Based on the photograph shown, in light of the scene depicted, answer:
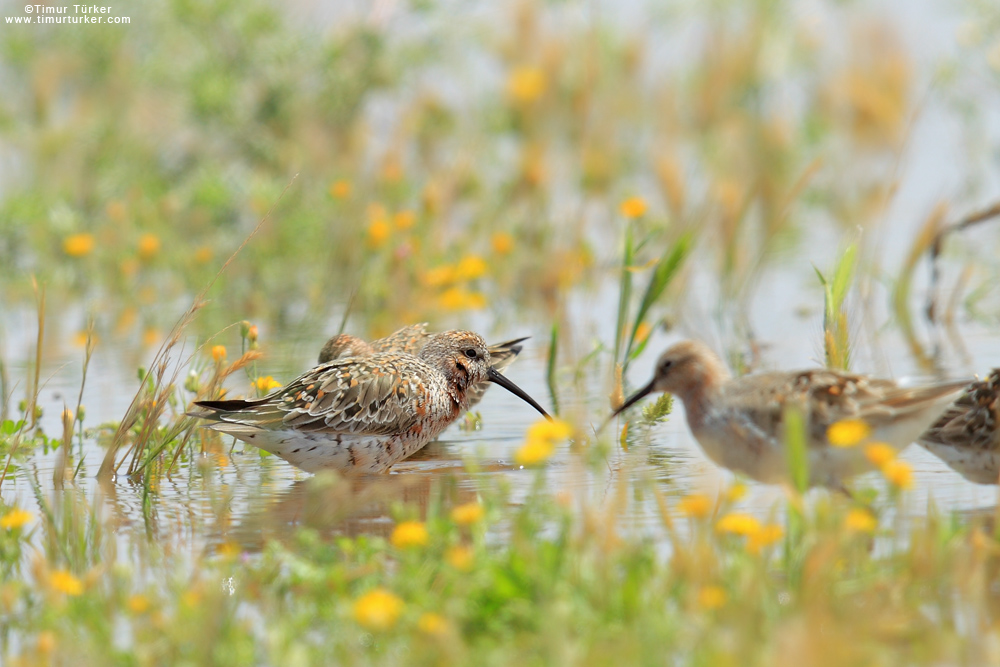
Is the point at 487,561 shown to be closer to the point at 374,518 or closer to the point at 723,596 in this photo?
the point at 723,596

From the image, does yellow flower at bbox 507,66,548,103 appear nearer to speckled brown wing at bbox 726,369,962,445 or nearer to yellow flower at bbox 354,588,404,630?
speckled brown wing at bbox 726,369,962,445

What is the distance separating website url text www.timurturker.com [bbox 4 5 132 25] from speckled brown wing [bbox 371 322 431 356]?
760 cm

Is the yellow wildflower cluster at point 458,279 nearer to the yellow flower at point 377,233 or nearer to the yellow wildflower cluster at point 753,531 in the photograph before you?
the yellow flower at point 377,233

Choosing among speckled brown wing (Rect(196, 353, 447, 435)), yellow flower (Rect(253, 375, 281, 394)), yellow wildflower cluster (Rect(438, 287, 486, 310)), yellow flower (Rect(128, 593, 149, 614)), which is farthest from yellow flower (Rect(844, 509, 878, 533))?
yellow wildflower cluster (Rect(438, 287, 486, 310))

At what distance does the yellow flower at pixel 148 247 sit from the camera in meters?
12.1

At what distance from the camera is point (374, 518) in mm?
6551

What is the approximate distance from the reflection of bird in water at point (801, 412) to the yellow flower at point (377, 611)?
6.45 feet

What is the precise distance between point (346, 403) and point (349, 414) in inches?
2.5

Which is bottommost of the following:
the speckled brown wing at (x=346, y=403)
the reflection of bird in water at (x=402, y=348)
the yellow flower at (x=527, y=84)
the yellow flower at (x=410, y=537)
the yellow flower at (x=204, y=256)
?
the yellow flower at (x=410, y=537)

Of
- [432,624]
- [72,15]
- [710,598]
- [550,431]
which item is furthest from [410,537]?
[72,15]

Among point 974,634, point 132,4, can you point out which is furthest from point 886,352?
point 132,4

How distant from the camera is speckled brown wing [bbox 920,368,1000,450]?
248 inches

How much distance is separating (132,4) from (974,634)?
12.7 meters

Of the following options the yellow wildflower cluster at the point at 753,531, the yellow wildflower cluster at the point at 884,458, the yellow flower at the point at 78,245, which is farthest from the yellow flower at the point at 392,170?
the yellow wildflower cluster at the point at 753,531
